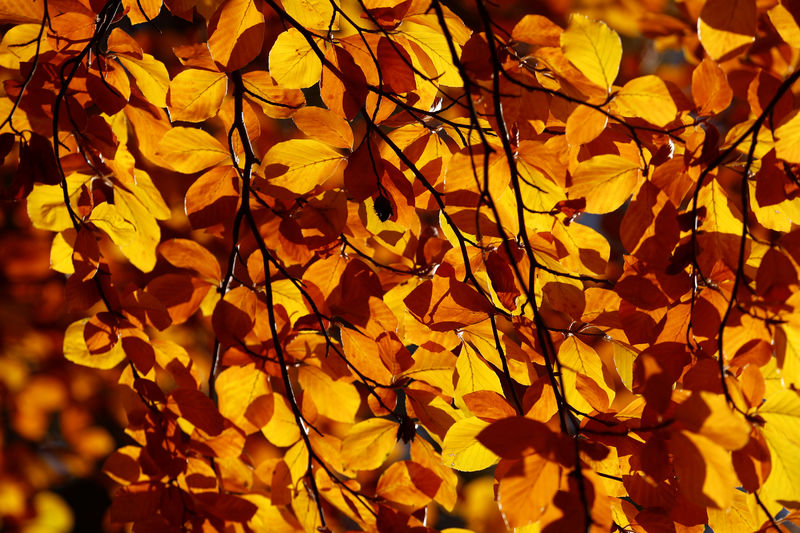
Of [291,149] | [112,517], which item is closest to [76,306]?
[112,517]

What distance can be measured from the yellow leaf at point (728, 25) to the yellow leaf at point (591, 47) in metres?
0.09

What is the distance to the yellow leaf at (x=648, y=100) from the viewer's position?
0.75 meters

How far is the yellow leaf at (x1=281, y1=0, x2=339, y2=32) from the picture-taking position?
938mm

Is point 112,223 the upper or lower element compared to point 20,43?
lower

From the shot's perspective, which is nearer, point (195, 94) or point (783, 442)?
point (783, 442)

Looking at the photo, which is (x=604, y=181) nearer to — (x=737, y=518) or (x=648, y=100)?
(x=648, y=100)

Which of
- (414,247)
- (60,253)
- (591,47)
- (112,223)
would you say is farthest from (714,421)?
(60,253)

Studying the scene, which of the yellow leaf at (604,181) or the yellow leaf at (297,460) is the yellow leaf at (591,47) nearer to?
the yellow leaf at (604,181)

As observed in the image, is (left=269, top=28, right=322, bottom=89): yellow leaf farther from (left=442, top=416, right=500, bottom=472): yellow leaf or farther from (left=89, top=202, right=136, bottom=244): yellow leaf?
(left=442, top=416, right=500, bottom=472): yellow leaf

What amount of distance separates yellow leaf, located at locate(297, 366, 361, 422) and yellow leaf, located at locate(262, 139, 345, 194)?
316 millimetres

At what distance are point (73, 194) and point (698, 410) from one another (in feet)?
3.43

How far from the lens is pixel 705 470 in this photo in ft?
1.81

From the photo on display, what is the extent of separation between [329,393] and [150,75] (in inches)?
23.9

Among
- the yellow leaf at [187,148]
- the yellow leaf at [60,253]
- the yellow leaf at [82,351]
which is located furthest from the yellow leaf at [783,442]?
the yellow leaf at [60,253]
